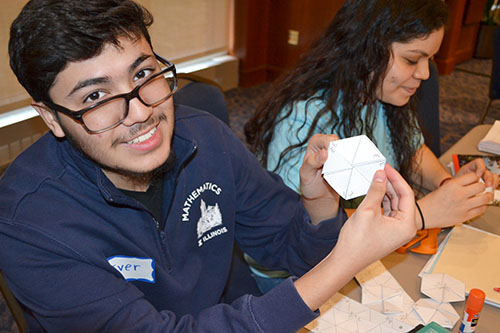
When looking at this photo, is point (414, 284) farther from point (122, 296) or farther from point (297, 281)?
point (122, 296)

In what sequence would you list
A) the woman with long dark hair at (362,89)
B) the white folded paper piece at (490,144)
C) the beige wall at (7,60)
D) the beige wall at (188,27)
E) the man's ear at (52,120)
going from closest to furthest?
the man's ear at (52,120)
the woman with long dark hair at (362,89)
the white folded paper piece at (490,144)
the beige wall at (7,60)
the beige wall at (188,27)

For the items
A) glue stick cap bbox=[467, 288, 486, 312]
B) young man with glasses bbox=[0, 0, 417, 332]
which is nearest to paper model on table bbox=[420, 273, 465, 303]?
glue stick cap bbox=[467, 288, 486, 312]

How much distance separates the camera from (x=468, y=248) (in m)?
1.36

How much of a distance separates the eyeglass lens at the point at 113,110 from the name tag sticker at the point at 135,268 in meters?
0.32

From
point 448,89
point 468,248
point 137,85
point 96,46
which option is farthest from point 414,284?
point 448,89

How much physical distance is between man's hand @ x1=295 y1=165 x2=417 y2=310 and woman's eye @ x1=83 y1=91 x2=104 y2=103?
63 cm

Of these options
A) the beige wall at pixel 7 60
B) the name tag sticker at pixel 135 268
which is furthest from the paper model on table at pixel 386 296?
the beige wall at pixel 7 60

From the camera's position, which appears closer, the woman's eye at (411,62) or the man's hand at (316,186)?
the man's hand at (316,186)

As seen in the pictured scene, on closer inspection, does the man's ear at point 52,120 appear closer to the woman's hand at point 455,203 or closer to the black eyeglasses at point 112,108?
the black eyeglasses at point 112,108

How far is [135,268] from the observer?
1.12 meters

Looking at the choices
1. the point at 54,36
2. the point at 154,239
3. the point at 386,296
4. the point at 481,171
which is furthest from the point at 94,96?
the point at 481,171

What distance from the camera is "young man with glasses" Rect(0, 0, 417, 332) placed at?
968 mm

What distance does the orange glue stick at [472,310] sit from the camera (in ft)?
3.39

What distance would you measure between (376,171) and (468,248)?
56cm
